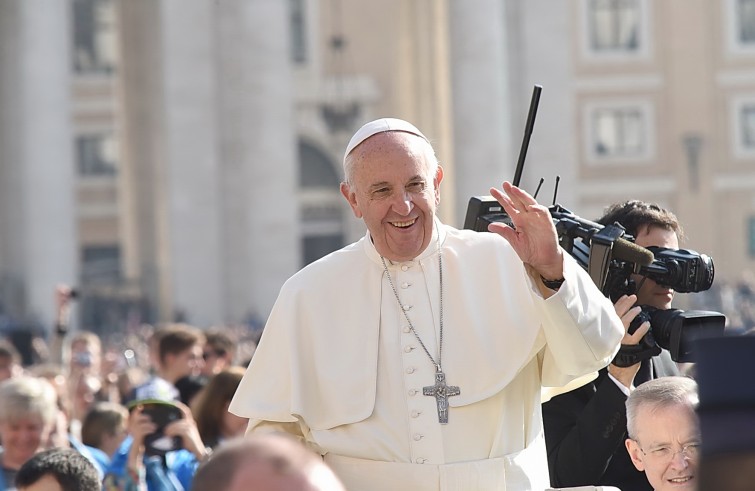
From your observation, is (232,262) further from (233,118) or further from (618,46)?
(618,46)

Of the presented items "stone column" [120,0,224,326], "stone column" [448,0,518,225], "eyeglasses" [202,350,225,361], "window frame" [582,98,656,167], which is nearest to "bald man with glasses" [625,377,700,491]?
"eyeglasses" [202,350,225,361]

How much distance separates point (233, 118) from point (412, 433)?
69.4ft

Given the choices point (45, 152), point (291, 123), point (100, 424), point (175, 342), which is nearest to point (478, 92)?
point (291, 123)

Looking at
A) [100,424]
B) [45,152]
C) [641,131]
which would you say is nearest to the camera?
[100,424]

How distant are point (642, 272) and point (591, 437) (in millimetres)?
493

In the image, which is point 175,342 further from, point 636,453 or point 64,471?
point 636,453

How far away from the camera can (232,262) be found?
25.3 m

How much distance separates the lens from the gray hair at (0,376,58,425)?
609cm

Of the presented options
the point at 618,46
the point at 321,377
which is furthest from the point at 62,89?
the point at 321,377

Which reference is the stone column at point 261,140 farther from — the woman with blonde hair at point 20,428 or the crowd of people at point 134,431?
the woman with blonde hair at point 20,428

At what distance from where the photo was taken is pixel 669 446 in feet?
12.6

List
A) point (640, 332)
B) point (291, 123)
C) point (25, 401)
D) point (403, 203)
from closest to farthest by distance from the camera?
point (403, 203), point (640, 332), point (25, 401), point (291, 123)

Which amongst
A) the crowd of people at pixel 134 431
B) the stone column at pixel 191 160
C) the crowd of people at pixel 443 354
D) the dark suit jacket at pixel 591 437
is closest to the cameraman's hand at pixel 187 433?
the crowd of people at pixel 134 431

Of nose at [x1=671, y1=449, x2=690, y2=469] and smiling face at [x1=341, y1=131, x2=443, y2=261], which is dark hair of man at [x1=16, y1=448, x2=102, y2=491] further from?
nose at [x1=671, y1=449, x2=690, y2=469]
